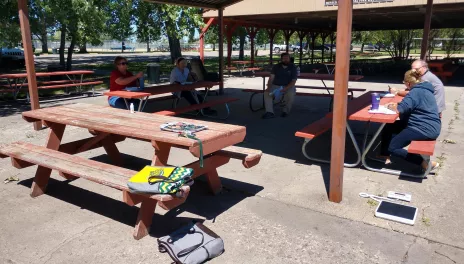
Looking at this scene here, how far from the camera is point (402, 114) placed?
447 cm

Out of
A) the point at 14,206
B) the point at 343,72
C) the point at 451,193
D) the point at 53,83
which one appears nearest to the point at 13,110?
the point at 53,83

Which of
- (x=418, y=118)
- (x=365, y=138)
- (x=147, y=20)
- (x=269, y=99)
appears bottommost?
(x=365, y=138)

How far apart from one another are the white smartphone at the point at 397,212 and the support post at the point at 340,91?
41cm

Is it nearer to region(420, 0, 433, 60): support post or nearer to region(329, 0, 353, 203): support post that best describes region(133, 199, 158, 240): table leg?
region(329, 0, 353, 203): support post

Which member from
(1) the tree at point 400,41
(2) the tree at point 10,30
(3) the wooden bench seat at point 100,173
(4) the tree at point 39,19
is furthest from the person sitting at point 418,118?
(1) the tree at point 400,41

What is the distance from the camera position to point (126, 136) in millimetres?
3725

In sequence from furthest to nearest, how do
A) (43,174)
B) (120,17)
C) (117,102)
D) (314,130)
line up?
(120,17)
(117,102)
(314,130)
(43,174)

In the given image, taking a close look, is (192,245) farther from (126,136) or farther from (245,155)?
(126,136)

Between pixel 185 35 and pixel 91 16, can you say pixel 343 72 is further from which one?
pixel 185 35

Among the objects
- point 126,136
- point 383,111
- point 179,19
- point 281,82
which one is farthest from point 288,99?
point 179,19

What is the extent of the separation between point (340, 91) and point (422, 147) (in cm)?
125

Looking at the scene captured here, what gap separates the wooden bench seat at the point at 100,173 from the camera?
2.97m

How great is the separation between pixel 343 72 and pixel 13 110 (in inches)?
326

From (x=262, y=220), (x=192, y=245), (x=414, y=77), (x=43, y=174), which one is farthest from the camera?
(x=414, y=77)
